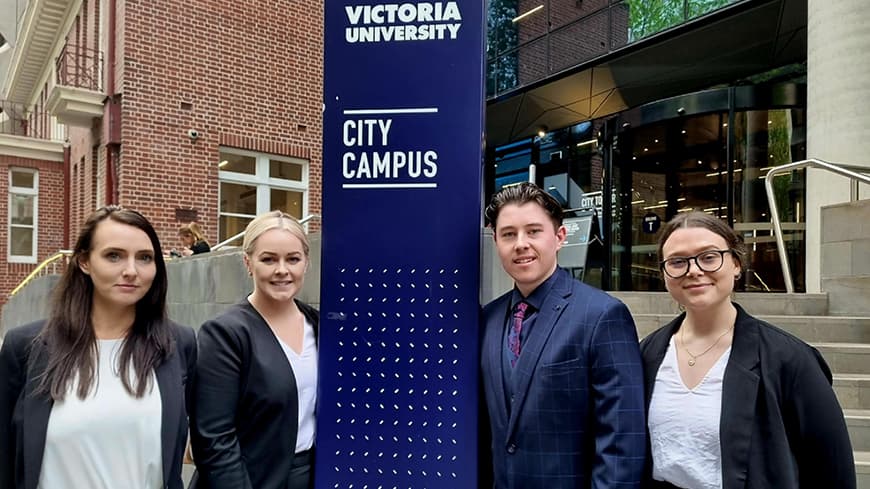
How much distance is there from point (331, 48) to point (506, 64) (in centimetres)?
1188

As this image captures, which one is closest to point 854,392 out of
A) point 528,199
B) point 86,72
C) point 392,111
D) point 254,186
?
point 528,199

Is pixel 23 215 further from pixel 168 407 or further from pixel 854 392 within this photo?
pixel 854 392

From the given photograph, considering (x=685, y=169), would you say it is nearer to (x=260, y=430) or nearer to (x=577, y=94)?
(x=577, y=94)

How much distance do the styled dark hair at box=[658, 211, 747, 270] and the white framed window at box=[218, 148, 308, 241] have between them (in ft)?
32.2

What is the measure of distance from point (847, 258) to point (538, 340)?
4.68 metres

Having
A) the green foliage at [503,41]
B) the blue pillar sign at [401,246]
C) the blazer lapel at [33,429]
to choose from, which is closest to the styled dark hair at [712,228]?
the blue pillar sign at [401,246]

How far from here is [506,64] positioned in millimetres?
13602

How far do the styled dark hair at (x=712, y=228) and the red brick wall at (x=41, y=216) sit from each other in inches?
636

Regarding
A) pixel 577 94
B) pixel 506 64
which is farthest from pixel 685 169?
pixel 506 64

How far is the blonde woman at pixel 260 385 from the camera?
6.41ft

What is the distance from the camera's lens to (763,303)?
5.15 metres

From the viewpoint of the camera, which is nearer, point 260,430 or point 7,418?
point 7,418

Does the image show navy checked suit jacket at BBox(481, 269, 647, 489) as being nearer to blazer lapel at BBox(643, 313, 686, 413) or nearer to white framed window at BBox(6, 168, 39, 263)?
blazer lapel at BBox(643, 313, 686, 413)

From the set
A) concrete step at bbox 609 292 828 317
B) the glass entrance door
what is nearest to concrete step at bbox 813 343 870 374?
concrete step at bbox 609 292 828 317
